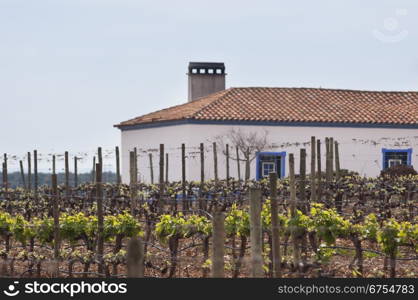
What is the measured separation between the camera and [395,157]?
4281cm

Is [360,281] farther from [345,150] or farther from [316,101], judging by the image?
[316,101]

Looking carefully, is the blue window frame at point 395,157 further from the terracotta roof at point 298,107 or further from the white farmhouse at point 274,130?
the terracotta roof at point 298,107

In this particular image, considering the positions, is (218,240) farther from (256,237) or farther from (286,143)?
(286,143)

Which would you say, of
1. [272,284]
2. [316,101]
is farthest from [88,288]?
[316,101]

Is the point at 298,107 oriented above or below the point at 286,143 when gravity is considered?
above

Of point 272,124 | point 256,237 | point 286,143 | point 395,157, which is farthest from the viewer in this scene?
point 395,157

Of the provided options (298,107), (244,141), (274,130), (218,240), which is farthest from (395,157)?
(218,240)

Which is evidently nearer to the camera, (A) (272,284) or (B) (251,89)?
(A) (272,284)

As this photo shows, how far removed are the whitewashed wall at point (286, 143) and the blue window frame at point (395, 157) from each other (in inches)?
6.9

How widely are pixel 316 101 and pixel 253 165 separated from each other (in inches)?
203

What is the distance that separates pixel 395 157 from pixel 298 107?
470 cm

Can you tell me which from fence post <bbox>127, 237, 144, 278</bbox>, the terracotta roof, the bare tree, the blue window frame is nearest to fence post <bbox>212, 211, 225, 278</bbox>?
fence post <bbox>127, 237, 144, 278</bbox>

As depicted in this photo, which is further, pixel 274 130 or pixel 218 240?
pixel 274 130

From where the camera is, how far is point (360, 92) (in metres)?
47.3
